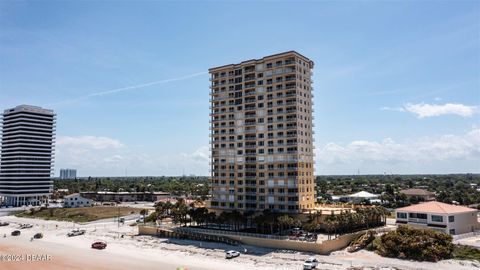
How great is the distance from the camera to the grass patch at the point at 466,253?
69688 millimetres

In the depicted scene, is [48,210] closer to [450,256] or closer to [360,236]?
[360,236]

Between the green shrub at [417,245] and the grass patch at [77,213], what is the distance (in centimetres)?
10614

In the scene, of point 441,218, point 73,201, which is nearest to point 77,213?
point 73,201

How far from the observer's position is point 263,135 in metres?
107

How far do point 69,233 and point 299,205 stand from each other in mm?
66391

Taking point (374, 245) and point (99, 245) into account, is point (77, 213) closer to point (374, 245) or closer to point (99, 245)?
point (99, 245)

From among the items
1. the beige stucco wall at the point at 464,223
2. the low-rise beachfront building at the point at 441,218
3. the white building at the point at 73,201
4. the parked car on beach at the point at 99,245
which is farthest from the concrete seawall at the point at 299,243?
the white building at the point at 73,201

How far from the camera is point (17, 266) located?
74.0 m

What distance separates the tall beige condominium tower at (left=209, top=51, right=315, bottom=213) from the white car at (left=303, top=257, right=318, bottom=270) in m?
29.6

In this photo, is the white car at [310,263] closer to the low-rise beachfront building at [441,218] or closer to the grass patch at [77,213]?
the low-rise beachfront building at [441,218]

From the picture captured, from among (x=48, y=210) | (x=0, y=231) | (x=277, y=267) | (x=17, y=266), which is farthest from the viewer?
(x=48, y=210)

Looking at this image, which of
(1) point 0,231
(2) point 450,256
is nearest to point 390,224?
(2) point 450,256

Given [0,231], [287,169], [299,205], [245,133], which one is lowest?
[0,231]

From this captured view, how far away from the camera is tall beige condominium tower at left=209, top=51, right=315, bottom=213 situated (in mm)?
101625
